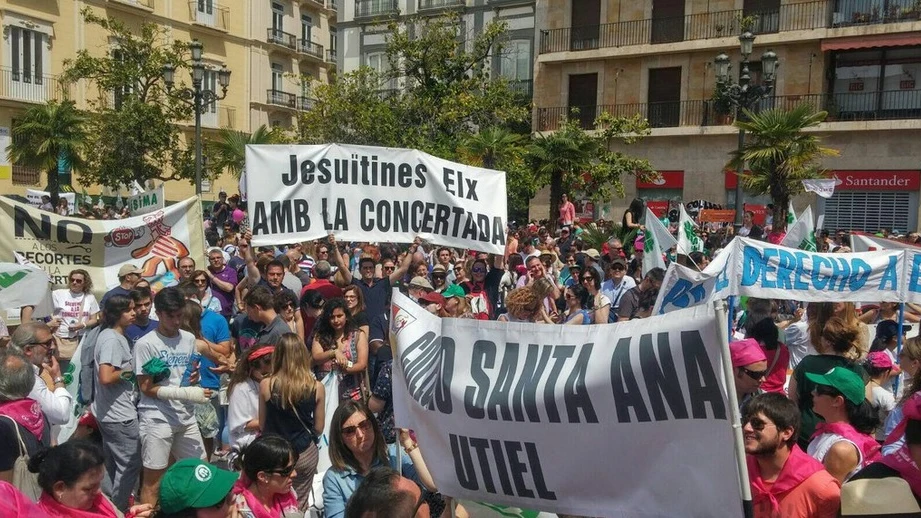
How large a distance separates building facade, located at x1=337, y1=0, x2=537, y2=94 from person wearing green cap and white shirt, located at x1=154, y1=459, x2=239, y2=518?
101 ft

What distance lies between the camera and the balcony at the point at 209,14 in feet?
137

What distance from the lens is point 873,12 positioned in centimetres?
2661

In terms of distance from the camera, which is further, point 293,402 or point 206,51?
point 206,51

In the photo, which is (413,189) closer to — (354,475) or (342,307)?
(342,307)

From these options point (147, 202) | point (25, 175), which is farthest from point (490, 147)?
point (25, 175)

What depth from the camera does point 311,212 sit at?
8.14 metres

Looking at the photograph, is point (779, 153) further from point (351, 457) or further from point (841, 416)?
point (351, 457)

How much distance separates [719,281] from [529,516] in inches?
156

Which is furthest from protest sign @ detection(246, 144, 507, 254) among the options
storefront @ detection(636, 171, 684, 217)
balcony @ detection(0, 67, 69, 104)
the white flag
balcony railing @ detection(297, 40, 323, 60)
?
balcony railing @ detection(297, 40, 323, 60)

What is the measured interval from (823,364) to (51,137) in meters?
Result: 28.6

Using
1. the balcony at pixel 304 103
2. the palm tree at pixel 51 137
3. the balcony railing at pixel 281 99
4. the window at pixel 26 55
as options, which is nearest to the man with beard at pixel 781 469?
the palm tree at pixel 51 137

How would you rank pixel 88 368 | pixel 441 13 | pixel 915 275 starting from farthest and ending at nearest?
pixel 441 13, pixel 915 275, pixel 88 368

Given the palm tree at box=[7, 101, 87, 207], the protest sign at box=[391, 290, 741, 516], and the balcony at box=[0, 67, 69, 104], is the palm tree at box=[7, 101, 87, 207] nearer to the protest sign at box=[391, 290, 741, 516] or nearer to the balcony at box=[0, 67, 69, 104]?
the balcony at box=[0, 67, 69, 104]

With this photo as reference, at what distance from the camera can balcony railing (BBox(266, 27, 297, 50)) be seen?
45938mm
